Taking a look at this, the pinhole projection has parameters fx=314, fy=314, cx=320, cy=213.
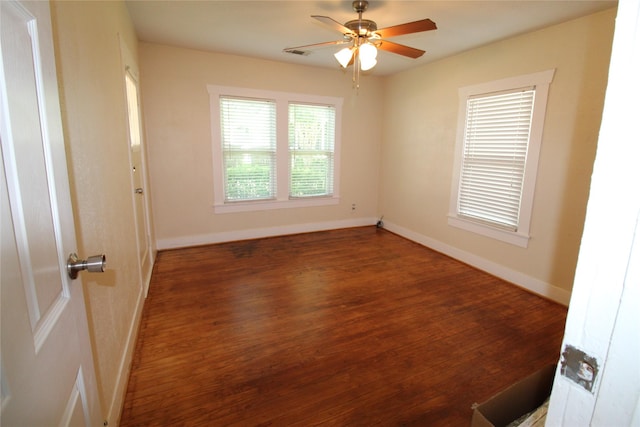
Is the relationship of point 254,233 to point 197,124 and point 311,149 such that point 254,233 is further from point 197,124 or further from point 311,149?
point 197,124

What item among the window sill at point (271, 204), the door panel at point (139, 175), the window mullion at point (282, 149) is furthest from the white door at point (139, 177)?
the window mullion at point (282, 149)

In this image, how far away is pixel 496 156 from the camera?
3.52 m

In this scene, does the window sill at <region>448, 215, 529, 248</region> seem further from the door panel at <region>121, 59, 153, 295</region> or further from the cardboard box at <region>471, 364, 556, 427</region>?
the door panel at <region>121, 59, 153, 295</region>

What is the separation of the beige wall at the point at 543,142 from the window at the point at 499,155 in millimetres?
92

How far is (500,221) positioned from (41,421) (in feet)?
12.9

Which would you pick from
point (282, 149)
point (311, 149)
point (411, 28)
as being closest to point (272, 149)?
point (282, 149)

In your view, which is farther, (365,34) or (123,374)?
(365,34)

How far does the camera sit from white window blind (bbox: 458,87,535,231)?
3270 millimetres

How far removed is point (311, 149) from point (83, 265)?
4304 mm

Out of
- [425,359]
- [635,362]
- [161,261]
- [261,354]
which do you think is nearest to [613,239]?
[635,362]

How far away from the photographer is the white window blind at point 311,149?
479 centimetres

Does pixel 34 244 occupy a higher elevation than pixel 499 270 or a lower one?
higher

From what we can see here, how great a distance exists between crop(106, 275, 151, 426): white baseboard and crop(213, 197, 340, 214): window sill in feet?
7.02

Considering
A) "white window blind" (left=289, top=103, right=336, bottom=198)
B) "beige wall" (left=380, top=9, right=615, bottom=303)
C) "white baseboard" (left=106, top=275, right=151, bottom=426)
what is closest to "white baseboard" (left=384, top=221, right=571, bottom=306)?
"beige wall" (left=380, top=9, right=615, bottom=303)
